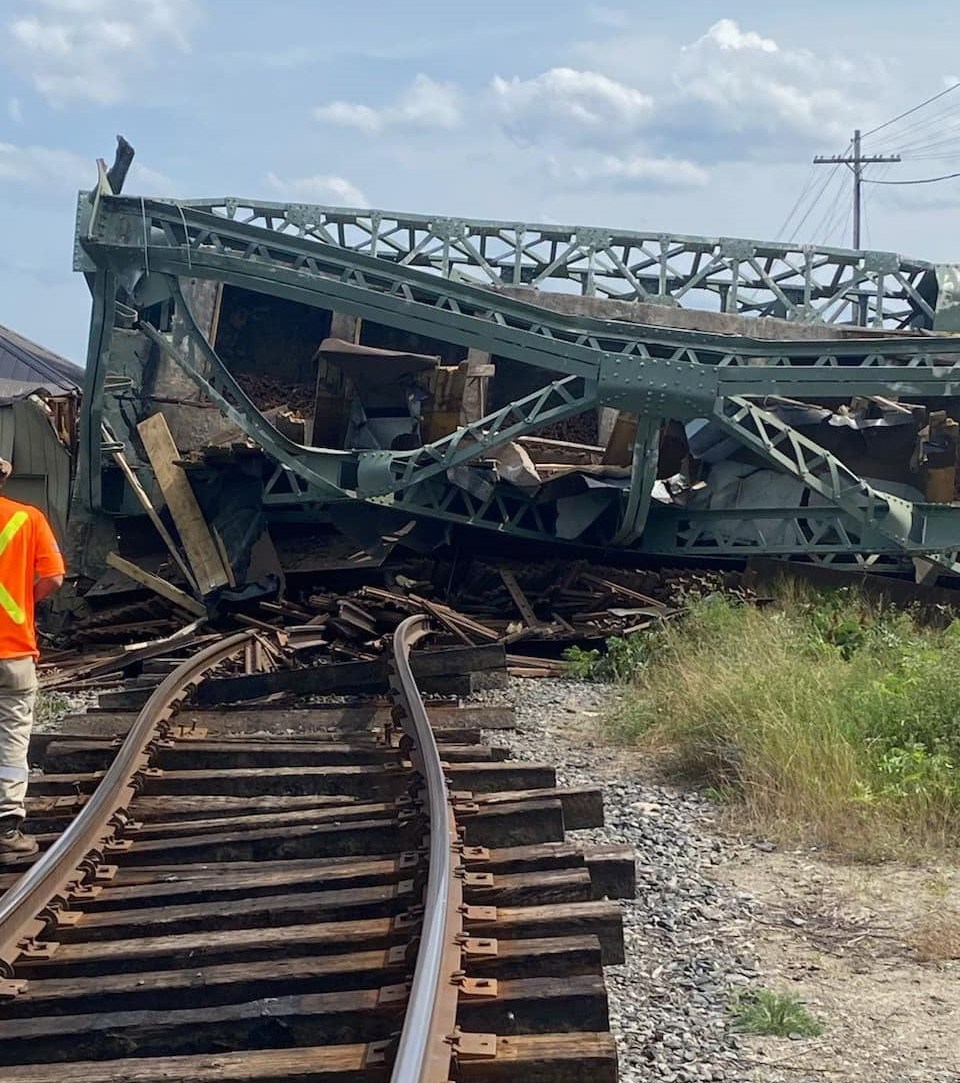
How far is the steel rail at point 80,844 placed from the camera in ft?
14.7

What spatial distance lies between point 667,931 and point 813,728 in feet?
8.92

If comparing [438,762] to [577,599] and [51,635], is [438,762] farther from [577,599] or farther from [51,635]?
[51,635]

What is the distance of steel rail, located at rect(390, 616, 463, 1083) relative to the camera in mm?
3197

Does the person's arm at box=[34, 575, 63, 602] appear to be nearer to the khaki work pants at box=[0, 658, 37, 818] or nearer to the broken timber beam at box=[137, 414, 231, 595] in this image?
the khaki work pants at box=[0, 658, 37, 818]

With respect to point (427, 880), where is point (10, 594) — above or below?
above

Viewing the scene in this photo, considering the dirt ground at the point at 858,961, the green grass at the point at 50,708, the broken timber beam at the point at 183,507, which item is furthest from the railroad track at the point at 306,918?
the broken timber beam at the point at 183,507

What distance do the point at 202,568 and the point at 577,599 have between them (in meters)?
4.41

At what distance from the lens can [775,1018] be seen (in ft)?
13.4

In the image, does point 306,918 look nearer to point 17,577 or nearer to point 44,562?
point 17,577

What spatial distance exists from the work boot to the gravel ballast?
2.44 m

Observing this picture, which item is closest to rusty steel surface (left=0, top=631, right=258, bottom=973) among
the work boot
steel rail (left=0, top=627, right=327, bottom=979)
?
steel rail (left=0, top=627, right=327, bottom=979)

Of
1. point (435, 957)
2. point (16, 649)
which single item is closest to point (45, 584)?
point (16, 649)

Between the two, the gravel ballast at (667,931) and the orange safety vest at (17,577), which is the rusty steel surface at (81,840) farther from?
the gravel ballast at (667,931)

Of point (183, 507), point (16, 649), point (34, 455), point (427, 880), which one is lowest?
point (427, 880)
